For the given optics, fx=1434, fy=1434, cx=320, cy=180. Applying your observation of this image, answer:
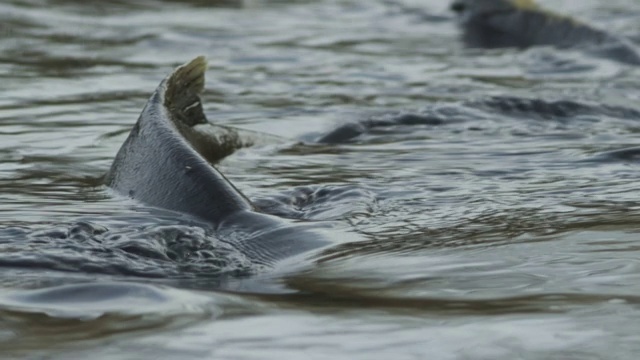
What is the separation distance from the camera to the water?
8.65 ft

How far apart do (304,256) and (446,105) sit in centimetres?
300

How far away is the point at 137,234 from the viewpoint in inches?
140

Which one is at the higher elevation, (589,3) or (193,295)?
(589,3)

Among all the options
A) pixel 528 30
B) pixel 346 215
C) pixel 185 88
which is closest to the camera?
pixel 346 215

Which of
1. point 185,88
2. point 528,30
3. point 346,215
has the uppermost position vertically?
point 528,30

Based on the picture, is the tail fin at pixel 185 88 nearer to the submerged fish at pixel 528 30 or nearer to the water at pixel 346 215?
the water at pixel 346 215

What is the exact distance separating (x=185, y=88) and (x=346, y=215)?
43.2 inches

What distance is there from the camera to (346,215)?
393cm

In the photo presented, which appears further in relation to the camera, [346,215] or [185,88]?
[185,88]

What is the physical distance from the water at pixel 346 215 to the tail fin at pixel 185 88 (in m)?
0.27

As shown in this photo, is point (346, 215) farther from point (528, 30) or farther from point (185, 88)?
point (528, 30)

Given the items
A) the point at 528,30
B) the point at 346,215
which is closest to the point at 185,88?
the point at 346,215

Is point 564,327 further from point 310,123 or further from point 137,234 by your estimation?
point 310,123

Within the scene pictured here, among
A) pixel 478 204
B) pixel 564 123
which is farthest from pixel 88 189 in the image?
pixel 564 123
